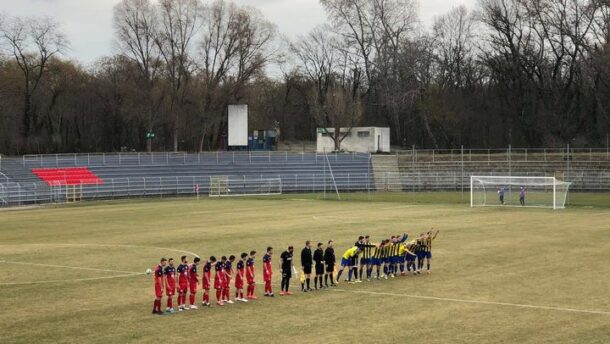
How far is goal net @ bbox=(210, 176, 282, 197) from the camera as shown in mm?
80275

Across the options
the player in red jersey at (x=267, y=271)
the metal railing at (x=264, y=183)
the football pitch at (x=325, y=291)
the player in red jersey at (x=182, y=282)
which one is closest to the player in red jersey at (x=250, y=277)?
the player in red jersey at (x=267, y=271)

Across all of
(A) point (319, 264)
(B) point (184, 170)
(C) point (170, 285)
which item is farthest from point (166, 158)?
(C) point (170, 285)

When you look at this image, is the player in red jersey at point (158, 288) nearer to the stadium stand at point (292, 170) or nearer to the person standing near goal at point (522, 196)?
the person standing near goal at point (522, 196)

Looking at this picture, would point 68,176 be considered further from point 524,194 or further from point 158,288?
point 158,288

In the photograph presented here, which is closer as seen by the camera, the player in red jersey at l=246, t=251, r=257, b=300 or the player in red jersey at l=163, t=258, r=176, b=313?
the player in red jersey at l=163, t=258, r=176, b=313

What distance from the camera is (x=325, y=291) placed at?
2442 centimetres

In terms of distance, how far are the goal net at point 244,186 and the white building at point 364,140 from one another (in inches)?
769

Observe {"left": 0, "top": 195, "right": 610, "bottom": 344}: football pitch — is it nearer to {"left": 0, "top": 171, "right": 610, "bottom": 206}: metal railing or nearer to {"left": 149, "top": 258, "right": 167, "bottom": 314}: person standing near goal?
{"left": 149, "top": 258, "right": 167, "bottom": 314}: person standing near goal

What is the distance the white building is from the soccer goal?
36.2 meters

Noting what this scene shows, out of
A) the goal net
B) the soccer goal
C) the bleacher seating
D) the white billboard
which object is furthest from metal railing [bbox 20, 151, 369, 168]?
the soccer goal

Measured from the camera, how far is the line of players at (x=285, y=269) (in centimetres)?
2166

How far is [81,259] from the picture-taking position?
3191 cm

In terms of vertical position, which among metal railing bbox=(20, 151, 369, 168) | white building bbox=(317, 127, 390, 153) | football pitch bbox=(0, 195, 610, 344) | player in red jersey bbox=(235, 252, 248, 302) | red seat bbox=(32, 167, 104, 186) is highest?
white building bbox=(317, 127, 390, 153)

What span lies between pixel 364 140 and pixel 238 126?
721 inches
